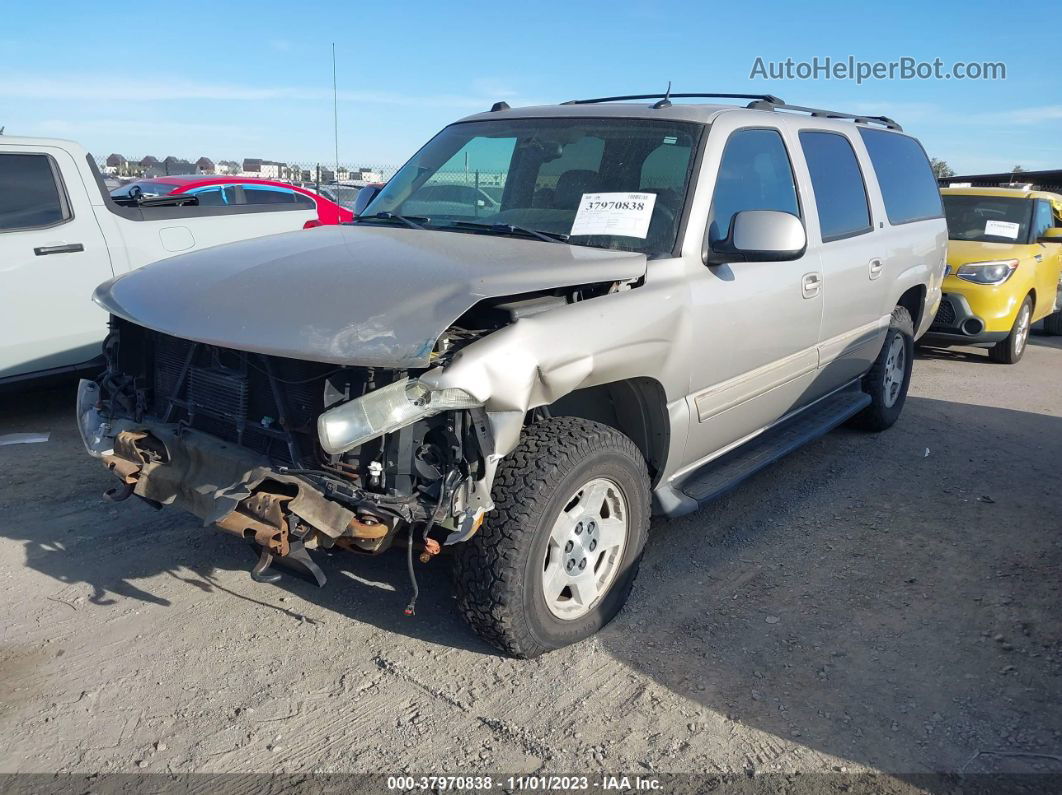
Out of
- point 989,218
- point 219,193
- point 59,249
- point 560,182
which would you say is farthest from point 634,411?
point 219,193

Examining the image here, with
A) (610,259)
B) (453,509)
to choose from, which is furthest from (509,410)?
(610,259)

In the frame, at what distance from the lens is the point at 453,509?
2.76 metres

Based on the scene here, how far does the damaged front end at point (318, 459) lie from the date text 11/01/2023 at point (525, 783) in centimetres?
69

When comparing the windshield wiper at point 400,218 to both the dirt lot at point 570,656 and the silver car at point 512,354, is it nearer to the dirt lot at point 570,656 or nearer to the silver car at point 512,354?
the silver car at point 512,354

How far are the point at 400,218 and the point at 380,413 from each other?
185cm

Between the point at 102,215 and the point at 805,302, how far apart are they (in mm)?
4720

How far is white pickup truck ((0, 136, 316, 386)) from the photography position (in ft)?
18.3

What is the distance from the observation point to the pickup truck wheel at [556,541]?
2949 mm

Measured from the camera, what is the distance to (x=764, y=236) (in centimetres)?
359

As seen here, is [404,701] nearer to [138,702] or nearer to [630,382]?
[138,702]

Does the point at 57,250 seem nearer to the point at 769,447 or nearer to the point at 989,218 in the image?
the point at 769,447

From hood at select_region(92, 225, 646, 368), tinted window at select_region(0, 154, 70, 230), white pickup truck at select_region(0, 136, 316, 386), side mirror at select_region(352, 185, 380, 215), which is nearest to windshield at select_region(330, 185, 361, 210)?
white pickup truck at select_region(0, 136, 316, 386)

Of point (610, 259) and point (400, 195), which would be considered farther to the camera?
point (400, 195)

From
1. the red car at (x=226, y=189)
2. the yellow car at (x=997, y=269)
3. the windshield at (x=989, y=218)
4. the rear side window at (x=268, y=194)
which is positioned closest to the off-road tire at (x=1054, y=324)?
the yellow car at (x=997, y=269)
